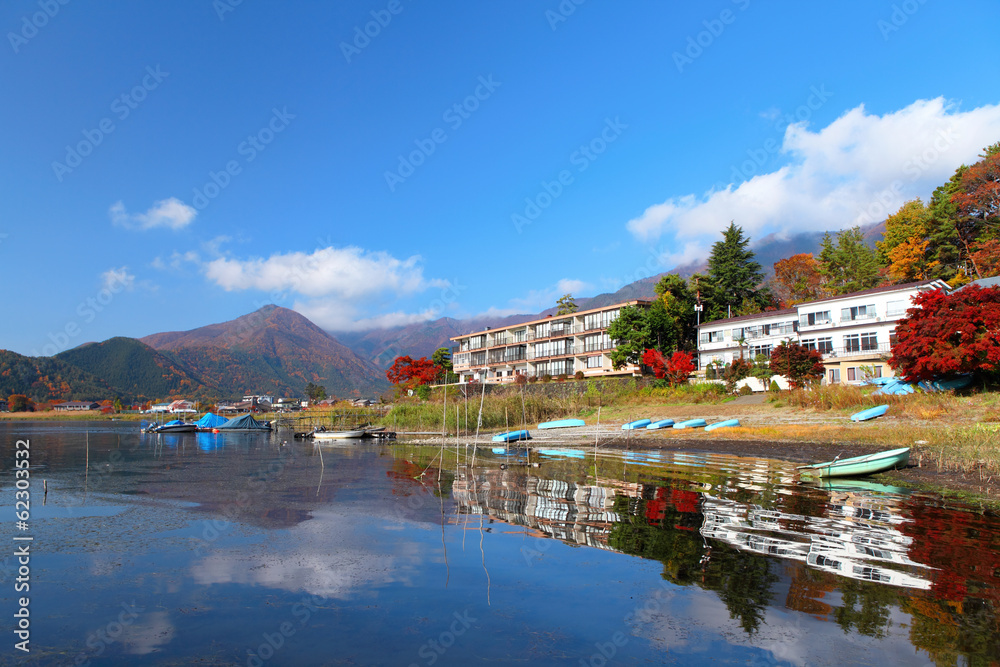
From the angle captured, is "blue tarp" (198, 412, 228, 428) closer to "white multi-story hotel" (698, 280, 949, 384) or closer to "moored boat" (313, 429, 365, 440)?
"moored boat" (313, 429, 365, 440)

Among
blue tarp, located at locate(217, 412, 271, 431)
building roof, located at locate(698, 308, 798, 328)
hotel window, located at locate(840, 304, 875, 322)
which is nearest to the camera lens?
hotel window, located at locate(840, 304, 875, 322)

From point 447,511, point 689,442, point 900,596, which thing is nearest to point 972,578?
point 900,596

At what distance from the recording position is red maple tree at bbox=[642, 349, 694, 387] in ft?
189

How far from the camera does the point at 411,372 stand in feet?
278

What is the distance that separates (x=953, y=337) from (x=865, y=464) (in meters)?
17.6

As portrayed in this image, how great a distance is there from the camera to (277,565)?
10.3 meters

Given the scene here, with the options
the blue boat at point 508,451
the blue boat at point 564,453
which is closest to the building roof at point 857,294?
the blue boat at point 564,453

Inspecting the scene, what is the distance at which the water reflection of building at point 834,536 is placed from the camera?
9.86m

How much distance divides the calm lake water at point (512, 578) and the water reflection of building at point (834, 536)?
0.21ft

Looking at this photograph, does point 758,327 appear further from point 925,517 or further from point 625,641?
point 625,641

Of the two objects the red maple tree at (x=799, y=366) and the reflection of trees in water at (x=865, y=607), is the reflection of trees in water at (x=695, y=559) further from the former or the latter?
the red maple tree at (x=799, y=366)

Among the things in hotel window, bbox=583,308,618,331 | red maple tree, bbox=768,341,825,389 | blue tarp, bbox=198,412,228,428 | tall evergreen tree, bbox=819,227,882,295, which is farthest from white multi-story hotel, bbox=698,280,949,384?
blue tarp, bbox=198,412,228,428

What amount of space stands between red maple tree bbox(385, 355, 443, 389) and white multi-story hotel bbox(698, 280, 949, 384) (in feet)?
124

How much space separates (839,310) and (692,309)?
17.0m
